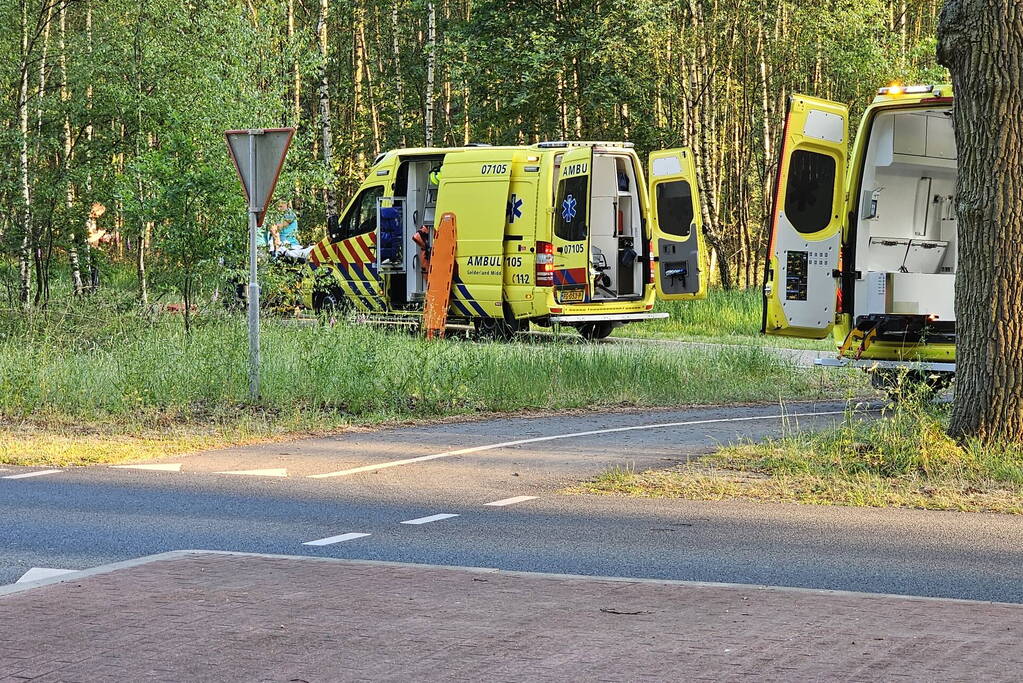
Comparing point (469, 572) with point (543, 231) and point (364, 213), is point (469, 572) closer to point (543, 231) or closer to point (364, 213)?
point (543, 231)

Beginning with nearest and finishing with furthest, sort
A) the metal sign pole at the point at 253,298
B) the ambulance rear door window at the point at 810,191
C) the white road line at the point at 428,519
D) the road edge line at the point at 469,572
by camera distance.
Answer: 1. the road edge line at the point at 469,572
2. the white road line at the point at 428,519
3. the metal sign pole at the point at 253,298
4. the ambulance rear door window at the point at 810,191

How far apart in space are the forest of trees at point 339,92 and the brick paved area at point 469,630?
13.6 m

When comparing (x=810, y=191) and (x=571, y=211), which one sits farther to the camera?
(x=571, y=211)

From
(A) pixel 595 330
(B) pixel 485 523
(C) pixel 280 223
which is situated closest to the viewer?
(B) pixel 485 523

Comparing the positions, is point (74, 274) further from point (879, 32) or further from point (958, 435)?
point (879, 32)

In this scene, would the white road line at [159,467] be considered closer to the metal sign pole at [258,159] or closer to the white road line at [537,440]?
the white road line at [537,440]

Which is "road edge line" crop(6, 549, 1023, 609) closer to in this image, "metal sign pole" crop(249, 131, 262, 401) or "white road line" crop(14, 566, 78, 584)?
"white road line" crop(14, 566, 78, 584)

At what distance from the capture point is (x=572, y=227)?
21.8 metres

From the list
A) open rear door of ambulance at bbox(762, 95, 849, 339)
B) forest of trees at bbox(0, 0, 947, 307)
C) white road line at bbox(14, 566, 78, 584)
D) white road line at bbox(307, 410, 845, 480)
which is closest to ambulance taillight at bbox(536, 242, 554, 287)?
forest of trees at bbox(0, 0, 947, 307)

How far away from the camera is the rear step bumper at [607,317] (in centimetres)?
2225

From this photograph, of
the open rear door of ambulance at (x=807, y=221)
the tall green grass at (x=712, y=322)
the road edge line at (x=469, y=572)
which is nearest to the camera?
the road edge line at (x=469, y=572)

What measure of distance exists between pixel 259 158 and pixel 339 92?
126 ft

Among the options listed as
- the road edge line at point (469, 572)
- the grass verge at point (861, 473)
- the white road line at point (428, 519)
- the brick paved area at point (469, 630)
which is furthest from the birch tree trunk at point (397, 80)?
the brick paved area at point (469, 630)

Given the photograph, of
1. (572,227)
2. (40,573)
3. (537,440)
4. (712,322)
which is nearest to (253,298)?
(537,440)
